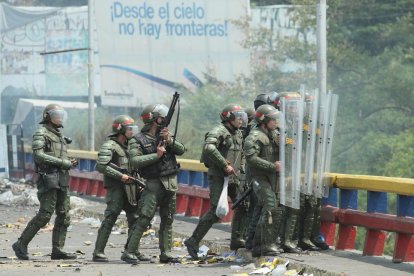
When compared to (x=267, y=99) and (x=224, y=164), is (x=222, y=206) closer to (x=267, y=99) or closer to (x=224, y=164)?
(x=224, y=164)

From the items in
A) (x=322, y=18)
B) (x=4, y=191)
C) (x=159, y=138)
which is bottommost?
(x=4, y=191)

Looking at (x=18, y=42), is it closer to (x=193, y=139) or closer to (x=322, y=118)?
(x=193, y=139)

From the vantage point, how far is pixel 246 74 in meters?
46.8

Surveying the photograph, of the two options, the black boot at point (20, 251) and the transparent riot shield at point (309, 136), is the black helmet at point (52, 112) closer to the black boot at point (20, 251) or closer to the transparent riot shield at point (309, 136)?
the black boot at point (20, 251)

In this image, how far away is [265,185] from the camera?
47.5 ft

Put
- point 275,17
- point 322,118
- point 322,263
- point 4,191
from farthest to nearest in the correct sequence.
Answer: point 275,17, point 4,191, point 322,118, point 322,263

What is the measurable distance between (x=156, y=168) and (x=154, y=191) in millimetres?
266

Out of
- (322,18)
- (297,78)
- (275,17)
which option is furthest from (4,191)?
(275,17)

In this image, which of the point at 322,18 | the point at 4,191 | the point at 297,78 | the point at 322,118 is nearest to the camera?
the point at 322,118

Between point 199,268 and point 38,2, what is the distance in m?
45.2

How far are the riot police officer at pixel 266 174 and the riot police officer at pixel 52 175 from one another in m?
2.21

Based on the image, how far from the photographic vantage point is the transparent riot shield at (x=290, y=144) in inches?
566

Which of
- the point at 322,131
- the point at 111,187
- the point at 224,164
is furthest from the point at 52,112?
the point at 322,131

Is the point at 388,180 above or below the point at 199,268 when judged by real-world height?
above
